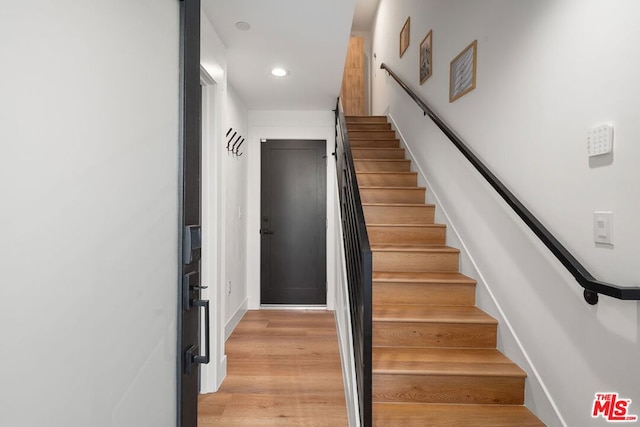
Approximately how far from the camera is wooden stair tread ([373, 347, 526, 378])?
5.99 feet

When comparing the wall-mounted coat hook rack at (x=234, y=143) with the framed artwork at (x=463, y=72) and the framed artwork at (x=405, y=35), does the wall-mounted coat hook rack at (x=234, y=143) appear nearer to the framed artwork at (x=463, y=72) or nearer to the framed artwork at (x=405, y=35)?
the framed artwork at (x=463, y=72)

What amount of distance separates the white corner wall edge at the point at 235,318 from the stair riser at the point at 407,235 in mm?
1627

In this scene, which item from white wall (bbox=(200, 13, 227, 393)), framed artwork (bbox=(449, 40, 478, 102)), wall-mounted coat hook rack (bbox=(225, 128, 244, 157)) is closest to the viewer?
white wall (bbox=(200, 13, 227, 393))

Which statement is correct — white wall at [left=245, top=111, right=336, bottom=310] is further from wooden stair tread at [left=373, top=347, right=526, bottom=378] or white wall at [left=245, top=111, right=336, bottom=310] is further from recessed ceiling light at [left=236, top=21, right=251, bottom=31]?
wooden stair tread at [left=373, top=347, right=526, bottom=378]

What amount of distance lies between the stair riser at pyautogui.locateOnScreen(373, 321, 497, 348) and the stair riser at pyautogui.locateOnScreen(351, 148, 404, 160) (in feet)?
7.26

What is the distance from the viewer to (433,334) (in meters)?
2.09

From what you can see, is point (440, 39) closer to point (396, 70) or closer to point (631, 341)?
point (396, 70)

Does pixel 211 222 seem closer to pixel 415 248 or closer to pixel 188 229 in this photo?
pixel 188 229

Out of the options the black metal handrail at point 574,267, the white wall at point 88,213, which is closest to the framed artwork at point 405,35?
the black metal handrail at point 574,267

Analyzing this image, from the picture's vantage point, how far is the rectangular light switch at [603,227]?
1346 millimetres

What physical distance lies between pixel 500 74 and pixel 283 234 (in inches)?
115

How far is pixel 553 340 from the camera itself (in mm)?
1666

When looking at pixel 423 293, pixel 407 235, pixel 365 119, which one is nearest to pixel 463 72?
pixel 407 235

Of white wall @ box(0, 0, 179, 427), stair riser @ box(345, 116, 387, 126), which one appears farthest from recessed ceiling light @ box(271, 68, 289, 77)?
white wall @ box(0, 0, 179, 427)
